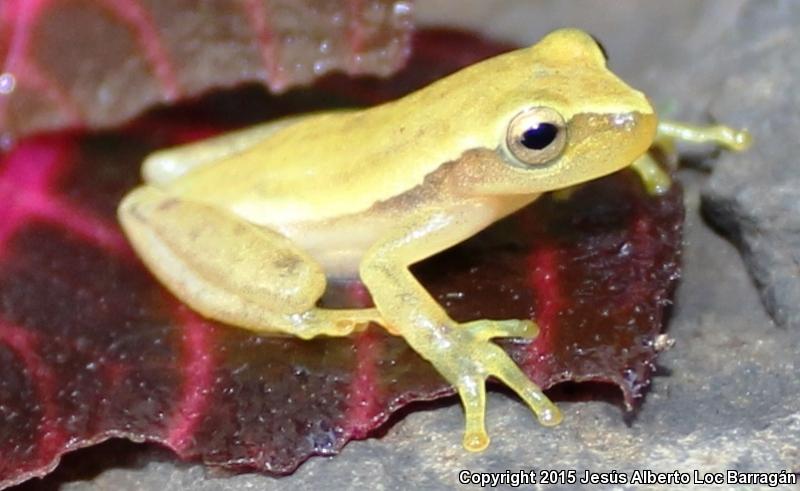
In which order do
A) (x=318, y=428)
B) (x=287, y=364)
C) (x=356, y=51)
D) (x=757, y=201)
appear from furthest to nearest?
(x=356, y=51) → (x=757, y=201) → (x=287, y=364) → (x=318, y=428)

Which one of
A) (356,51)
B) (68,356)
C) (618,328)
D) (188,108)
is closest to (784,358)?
(618,328)

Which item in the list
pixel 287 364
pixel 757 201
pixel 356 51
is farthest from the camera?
pixel 356 51

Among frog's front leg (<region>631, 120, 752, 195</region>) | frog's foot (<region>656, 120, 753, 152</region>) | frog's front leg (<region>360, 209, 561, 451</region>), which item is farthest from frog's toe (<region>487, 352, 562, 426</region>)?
frog's foot (<region>656, 120, 753, 152</region>)

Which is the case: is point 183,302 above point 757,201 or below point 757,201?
below

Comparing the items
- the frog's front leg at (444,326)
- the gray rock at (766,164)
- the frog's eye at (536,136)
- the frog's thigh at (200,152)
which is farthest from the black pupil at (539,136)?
the frog's thigh at (200,152)

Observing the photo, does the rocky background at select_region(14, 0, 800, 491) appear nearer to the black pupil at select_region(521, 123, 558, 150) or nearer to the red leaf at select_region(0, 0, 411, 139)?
the black pupil at select_region(521, 123, 558, 150)

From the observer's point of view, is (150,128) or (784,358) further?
(150,128)

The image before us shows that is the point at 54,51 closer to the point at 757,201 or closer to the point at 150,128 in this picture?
the point at 150,128
